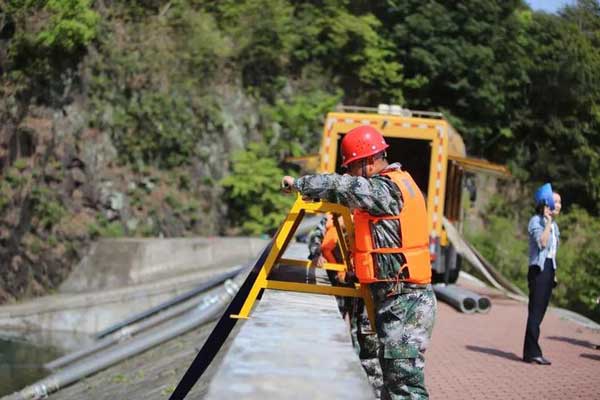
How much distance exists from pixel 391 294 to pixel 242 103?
19.9 metres

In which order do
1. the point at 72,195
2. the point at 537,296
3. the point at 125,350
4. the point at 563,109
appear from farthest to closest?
the point at 563,109 < the point at 72,195 < the point at 125,350 < the point at 537,296

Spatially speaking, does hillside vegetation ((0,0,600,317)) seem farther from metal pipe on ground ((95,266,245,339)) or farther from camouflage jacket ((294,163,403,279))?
camouflage jacket ((294,163,403,279))

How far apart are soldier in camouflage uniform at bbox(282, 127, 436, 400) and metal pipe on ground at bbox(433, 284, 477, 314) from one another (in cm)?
840

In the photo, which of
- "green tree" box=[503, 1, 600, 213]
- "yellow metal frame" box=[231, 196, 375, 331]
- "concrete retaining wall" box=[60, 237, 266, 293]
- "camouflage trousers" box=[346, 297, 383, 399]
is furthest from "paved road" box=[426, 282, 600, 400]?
"green tree" box=[503, 1, 600, 213]

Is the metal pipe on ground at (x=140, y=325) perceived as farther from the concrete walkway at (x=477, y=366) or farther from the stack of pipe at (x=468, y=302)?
the stack of pipe at (x=468, y=302)

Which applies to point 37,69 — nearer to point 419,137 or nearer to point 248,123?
point 248,123

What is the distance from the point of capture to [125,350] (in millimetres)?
12133

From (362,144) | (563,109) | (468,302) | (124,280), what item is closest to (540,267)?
(362,144)

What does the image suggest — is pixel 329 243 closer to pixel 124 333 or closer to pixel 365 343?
pixel 365 343

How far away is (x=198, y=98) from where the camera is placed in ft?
74.3

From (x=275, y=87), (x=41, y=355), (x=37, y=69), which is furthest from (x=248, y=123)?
(x=41, y=355)

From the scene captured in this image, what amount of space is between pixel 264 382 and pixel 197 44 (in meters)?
21.4

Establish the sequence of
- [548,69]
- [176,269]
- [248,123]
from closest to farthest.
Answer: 1. [176,269]
2. [248,123]
3. [548,69]

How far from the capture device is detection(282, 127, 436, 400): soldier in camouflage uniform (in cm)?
475
